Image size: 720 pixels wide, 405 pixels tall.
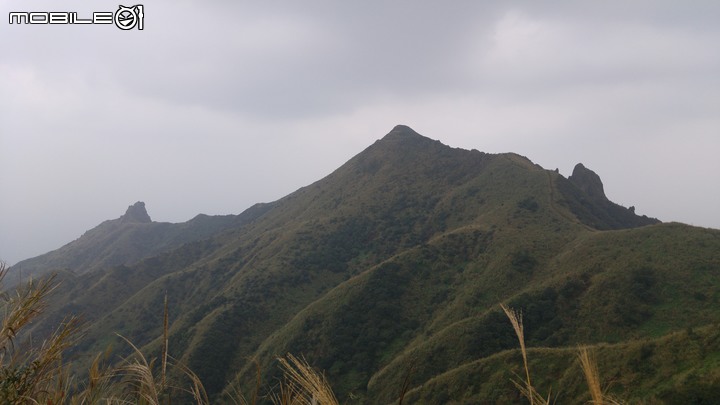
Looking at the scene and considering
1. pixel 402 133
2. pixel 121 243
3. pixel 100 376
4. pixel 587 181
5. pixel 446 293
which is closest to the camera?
pixel 100 376

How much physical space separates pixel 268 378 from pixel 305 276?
2509 centimetres

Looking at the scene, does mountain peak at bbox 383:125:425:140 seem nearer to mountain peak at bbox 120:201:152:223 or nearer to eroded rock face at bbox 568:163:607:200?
eroded rock face at bbox 568:163:607:200

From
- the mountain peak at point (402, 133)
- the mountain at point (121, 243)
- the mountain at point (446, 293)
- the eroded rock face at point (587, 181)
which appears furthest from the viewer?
the mountain at point (121, 243)

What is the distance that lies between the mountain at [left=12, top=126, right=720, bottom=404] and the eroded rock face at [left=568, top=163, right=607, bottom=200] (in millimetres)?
577

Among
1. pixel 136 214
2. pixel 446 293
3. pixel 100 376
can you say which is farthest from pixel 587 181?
pixel 136 214

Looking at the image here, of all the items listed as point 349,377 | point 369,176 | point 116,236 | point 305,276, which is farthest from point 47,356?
point 116,236

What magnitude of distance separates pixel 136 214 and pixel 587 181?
168 m

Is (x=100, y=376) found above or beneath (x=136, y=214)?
above

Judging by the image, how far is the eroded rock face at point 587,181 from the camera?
3730 inches

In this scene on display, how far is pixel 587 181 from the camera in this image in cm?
9675

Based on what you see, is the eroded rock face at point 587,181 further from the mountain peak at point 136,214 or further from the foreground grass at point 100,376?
the mountain peak at point 136,214

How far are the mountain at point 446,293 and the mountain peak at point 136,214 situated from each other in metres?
85.3

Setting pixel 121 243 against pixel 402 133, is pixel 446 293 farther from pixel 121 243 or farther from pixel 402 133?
pixel 121 243

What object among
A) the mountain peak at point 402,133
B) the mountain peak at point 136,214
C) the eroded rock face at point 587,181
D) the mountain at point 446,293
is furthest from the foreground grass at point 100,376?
the mountain peak at point 136,214
